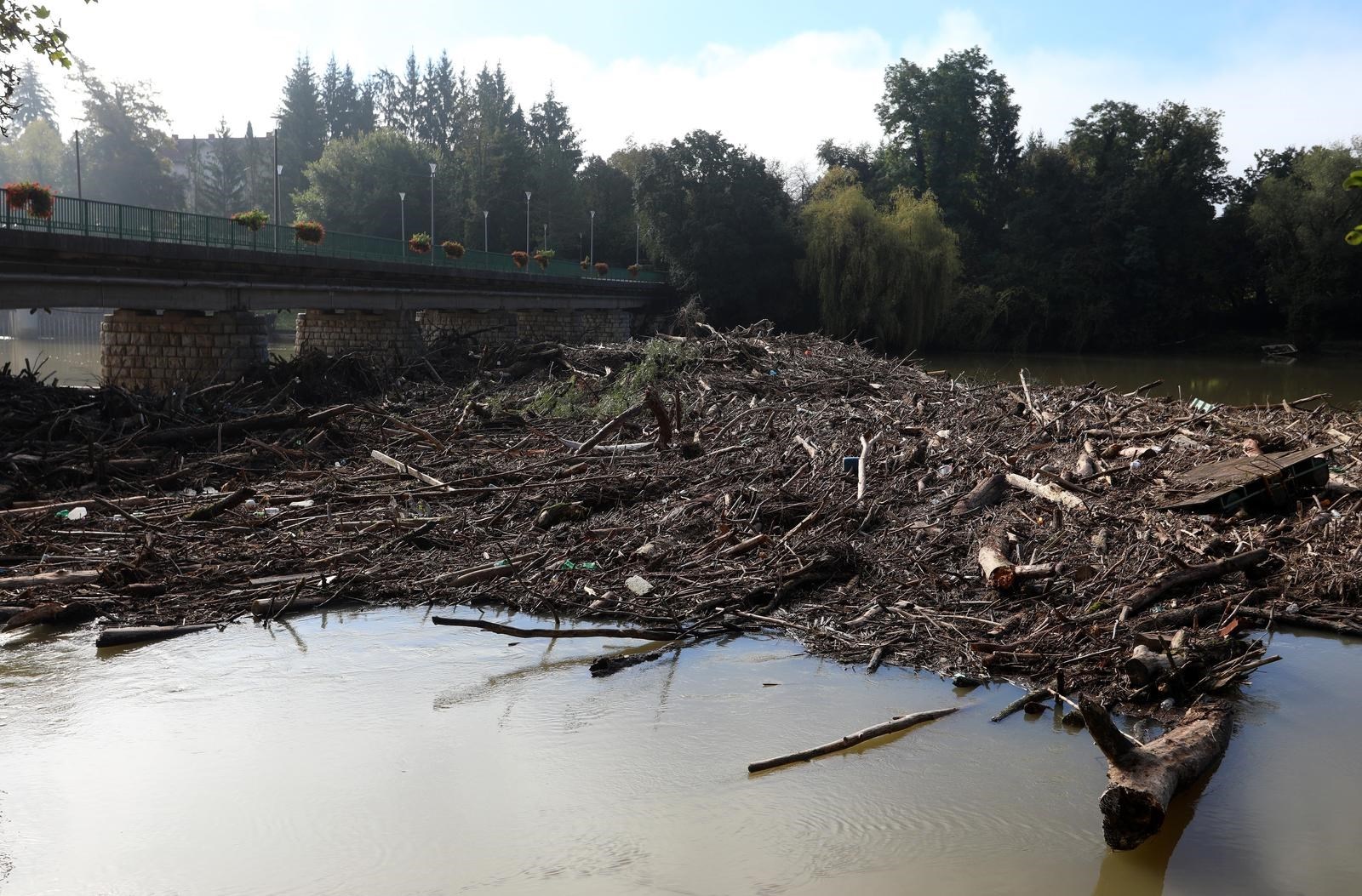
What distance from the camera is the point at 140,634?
8633 millimetres

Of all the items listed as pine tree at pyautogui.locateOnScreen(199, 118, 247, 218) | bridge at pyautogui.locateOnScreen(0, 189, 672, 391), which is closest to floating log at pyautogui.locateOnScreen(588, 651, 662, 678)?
bridge at pyautogui.locateOnScreen(0, 189, 672, 391)

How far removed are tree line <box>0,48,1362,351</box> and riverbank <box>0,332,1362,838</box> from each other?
35663 millimetres

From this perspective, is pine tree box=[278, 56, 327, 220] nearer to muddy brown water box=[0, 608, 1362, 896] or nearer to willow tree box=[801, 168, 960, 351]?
willow tree box=[801, 168, 960, 351]

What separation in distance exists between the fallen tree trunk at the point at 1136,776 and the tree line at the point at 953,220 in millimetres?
43677

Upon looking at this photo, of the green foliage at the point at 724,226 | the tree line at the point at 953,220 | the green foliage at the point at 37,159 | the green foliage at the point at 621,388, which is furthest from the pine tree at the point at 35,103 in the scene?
the green foliage at the point at 621,388

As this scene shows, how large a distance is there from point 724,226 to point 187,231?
34230mm

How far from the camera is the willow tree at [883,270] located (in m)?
49.6

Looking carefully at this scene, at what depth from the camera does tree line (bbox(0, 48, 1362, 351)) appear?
5206cm

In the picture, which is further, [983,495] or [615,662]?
[983,495]

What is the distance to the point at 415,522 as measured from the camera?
11203 mm

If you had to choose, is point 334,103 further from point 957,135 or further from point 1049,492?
point 1049,492

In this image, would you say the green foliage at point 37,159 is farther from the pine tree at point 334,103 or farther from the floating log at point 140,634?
the floating log at point 140,634

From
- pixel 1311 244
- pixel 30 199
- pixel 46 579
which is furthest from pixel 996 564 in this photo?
pixel 1311 244

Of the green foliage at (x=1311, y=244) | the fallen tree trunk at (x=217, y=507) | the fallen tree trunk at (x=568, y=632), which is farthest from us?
the green foliage at (x=1311, y=244)
